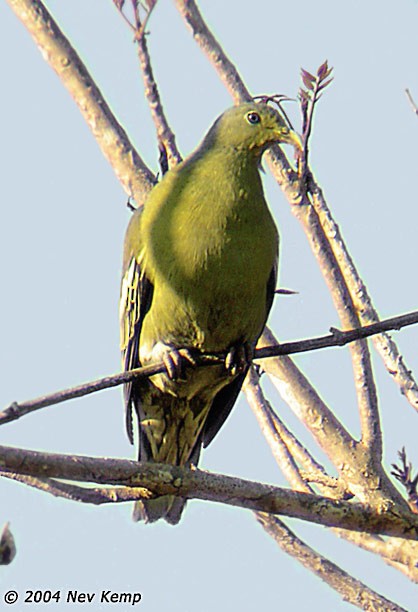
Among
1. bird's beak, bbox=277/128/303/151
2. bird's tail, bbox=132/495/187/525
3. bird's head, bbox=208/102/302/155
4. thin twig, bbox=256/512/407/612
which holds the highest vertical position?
bird's head, bbox=208/102/302/155

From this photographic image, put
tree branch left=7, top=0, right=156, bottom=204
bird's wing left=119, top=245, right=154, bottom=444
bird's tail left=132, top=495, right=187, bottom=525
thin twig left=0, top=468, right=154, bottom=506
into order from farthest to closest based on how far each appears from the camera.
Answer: tree branch left=7, top=0, right=156, bottom=204, bird's tail left=132, top=495, right=187, bottom=525, bird's wing left=119, top=245, right=154, bottom=444, thin twig left=0, top=468, right=154, bottom=506

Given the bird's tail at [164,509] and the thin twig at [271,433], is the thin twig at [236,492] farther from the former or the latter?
the bird's tail at [164,509]

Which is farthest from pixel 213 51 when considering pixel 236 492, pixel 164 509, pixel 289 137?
pixel 236 492

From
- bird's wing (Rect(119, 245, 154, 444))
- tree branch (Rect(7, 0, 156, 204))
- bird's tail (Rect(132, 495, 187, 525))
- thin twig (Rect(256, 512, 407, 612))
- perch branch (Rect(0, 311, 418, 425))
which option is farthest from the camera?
tree branch (Rect(7, 0, 156, 204))

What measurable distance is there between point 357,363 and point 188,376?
79 centimetres

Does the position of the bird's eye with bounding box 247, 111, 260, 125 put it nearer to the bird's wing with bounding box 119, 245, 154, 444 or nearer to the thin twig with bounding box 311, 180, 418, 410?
the thin twig with bounding box 311, 180, 418, 410

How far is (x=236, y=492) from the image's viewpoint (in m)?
3.59

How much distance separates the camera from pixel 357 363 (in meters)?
4.48

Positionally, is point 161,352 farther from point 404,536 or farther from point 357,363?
point 404,536

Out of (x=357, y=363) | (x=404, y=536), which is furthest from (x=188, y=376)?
(x=404, y=536)

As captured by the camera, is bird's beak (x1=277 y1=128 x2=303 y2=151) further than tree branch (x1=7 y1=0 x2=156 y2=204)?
No

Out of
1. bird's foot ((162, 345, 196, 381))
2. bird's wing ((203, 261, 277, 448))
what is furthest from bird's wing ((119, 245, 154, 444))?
bird's wing ((203, 261, 277, 448))

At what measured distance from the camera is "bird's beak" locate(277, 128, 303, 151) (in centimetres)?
462

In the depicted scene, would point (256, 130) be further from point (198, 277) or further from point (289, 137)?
point (198, 277)
